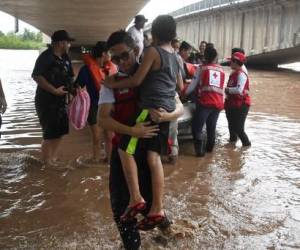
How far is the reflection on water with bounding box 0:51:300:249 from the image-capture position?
177 inches

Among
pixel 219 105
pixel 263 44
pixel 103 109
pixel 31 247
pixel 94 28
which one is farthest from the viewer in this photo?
pixel 263 44

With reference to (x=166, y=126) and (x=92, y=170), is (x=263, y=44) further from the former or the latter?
(x=166, y=126)

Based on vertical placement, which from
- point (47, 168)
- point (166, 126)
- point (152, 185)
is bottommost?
point (47, 168)

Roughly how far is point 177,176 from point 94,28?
57.8 ft

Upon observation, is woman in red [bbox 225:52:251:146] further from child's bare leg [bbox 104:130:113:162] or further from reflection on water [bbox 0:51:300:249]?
child's bare leg [bbox 104:130:113:162]

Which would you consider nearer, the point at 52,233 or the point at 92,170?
the point at 52,233

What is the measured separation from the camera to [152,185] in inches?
150

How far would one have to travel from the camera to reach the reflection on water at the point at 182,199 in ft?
14.7

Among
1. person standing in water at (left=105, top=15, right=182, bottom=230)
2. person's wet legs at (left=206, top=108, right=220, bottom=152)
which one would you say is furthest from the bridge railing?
person standing in water at (left=105, top=15, right=182, bottom=230)

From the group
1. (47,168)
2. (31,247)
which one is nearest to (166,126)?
(31,247)

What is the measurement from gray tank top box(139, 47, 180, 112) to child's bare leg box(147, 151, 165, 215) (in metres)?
0.40

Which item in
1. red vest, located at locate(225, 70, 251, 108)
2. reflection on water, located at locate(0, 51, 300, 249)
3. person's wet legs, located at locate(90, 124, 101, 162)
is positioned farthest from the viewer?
red vest, located at locate(225, 70, 251, 108)

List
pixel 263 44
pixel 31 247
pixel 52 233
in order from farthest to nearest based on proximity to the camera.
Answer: pixel 263 44
pixel 52 233
pixel 31 247

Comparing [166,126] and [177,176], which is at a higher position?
[166,126]
